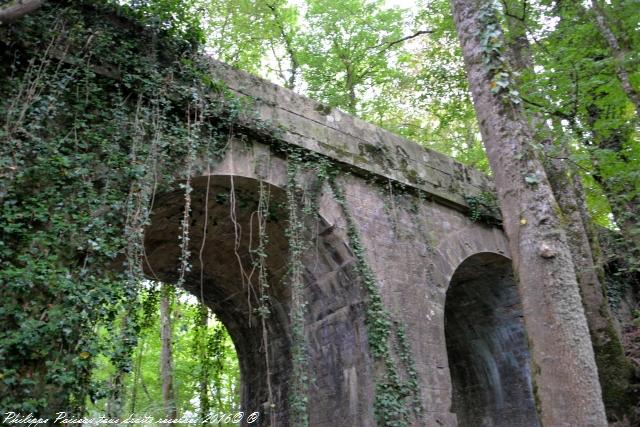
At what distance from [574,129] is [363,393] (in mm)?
5045

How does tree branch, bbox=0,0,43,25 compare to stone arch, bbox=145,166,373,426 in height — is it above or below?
above

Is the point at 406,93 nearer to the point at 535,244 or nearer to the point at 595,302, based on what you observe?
the point at 595,302

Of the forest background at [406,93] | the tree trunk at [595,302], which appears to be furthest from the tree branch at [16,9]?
the tree trunk at [595,302]

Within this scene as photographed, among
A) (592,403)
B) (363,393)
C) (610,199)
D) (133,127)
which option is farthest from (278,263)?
(610,199)

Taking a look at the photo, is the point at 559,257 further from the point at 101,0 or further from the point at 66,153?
the point at 101,0

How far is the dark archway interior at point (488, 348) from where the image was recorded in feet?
29.4

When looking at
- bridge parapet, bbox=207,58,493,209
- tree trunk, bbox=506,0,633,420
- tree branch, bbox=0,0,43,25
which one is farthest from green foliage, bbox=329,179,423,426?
A: tree branch, bbox=0,0,43,25

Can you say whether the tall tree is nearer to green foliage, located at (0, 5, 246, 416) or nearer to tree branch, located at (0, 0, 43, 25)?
green foliage, located at (0, 5, 246, 416)

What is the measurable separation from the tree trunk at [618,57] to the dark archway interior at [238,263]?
177 inches

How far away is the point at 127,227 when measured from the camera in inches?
176

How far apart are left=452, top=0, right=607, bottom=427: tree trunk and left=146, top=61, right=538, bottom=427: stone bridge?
7.19 ft

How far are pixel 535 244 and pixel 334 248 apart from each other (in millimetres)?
2717

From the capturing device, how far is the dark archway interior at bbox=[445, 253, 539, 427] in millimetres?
8953

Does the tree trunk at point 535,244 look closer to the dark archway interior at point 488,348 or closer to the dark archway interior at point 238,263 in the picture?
the dark archway interior at point 238,263
